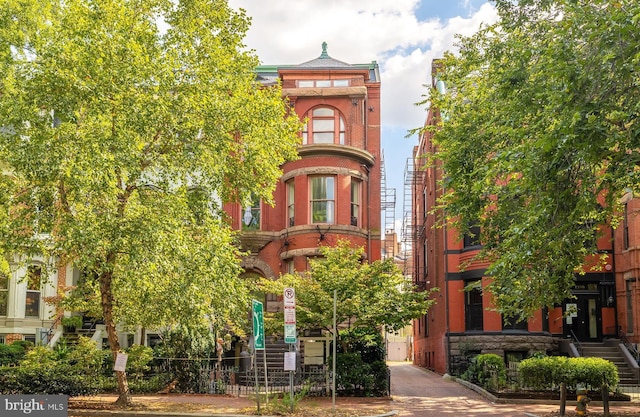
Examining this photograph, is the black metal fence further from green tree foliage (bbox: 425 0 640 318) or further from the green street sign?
green tree foliage (bbox: 425 0 640 318)

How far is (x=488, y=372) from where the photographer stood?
969 inches

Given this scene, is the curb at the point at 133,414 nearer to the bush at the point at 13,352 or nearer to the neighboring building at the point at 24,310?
the bush at the point at 13,352

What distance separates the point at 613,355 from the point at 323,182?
14139mm

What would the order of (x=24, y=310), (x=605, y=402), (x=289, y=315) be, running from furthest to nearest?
(x=24, y=310) → (x=289, y=315) → (x=605, y=402)

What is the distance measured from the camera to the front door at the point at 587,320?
1293 inches

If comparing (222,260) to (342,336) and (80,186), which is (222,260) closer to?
(80,186)

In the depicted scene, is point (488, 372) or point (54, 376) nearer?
point (54, 376)

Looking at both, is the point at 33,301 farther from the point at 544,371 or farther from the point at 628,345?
the point at 628,345

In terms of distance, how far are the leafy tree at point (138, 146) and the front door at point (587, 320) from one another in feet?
59.8

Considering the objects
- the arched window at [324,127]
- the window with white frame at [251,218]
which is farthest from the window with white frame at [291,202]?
the arched window at [324,127]

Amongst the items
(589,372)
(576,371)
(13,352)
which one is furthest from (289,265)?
(589,372)

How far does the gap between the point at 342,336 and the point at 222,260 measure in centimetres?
642

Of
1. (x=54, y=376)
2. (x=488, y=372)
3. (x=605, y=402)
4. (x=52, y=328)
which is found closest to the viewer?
(x=605, y=402)

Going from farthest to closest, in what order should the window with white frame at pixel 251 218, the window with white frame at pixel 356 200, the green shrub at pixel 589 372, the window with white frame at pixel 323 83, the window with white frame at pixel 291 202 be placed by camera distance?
the window with white frame at pixel 323 83, the window with white frame at pixel 251 218, the window with white frame at pixel 291 202, the window with white frame at pixel 356 200, the green shrub at pixel 589 372
